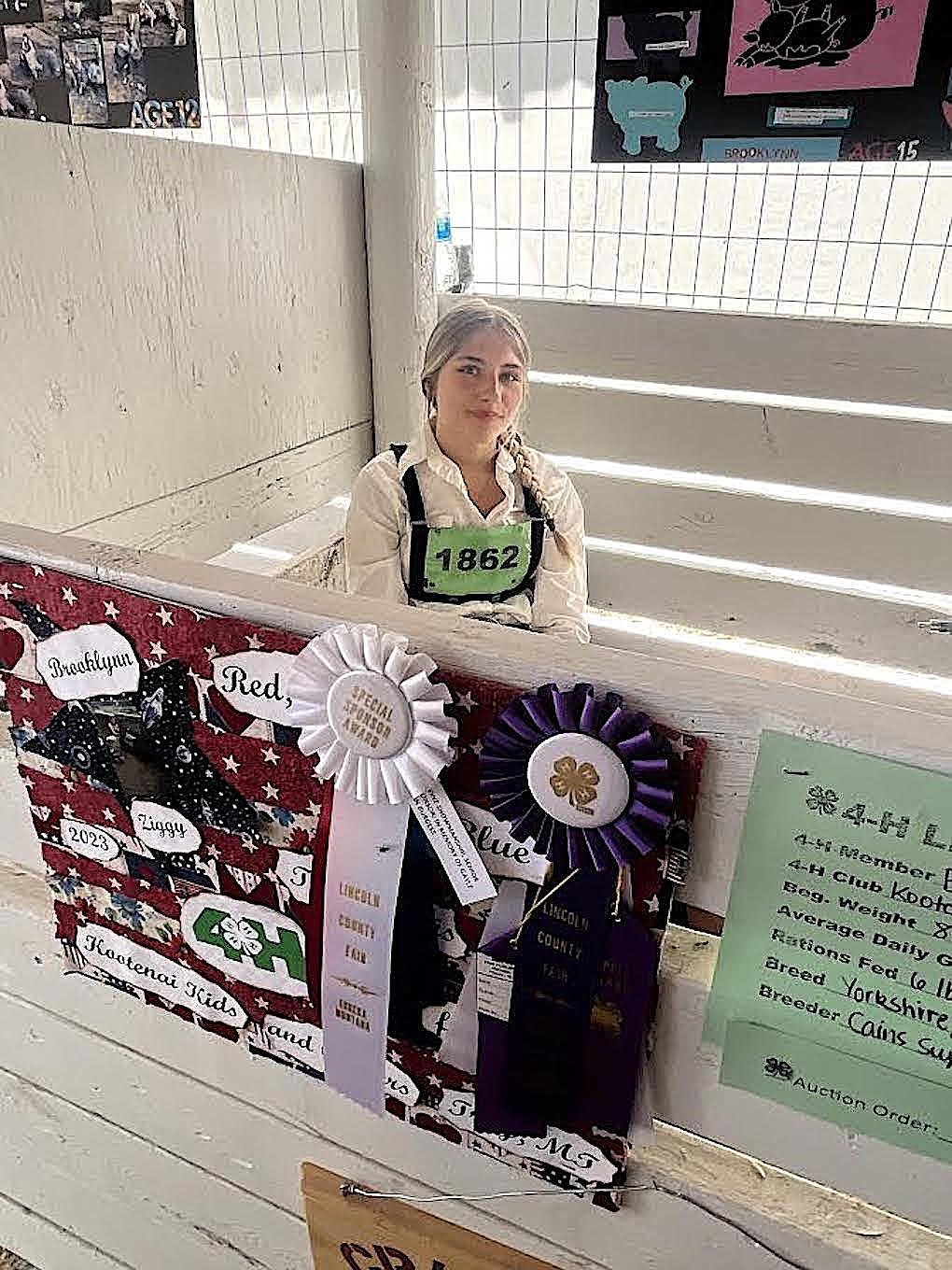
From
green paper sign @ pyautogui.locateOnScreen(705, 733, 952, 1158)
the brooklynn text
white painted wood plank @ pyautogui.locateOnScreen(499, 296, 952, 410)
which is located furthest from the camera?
white painted wood plank @ pyautogui.locateOnScreen(499, 296, 952, 410)

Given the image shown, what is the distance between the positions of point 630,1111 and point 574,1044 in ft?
0.20

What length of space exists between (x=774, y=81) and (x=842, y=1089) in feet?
5.18

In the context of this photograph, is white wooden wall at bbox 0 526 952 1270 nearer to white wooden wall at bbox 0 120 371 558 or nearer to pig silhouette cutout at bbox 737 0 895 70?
white wooden wall at bbox 0 120 371 558

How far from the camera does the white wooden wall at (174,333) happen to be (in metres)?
1.14

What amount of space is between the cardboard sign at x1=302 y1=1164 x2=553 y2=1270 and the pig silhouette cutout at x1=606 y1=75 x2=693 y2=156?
1635mm

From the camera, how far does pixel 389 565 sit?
131 cm

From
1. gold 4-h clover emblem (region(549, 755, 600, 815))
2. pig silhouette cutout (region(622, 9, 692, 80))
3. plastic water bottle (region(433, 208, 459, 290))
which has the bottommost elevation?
plastic water bottle (region(433, 208, 459, 290))

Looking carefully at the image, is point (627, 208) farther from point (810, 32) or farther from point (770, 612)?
point (770, 612)

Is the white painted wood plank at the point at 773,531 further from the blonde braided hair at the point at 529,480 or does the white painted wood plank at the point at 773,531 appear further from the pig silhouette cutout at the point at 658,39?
the pig silhouette cutout at the point at 658,39

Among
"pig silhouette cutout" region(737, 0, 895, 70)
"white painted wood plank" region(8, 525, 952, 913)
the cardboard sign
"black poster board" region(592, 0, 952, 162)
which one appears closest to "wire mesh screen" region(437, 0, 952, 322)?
"black poster board" region(592, 0, 952, 162)

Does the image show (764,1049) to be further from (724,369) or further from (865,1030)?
(724,369)

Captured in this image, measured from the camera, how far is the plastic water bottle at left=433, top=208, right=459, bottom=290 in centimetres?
176

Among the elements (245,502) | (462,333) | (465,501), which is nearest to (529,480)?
(465,501)

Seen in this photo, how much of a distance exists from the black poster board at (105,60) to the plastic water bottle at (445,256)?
0.47 m
